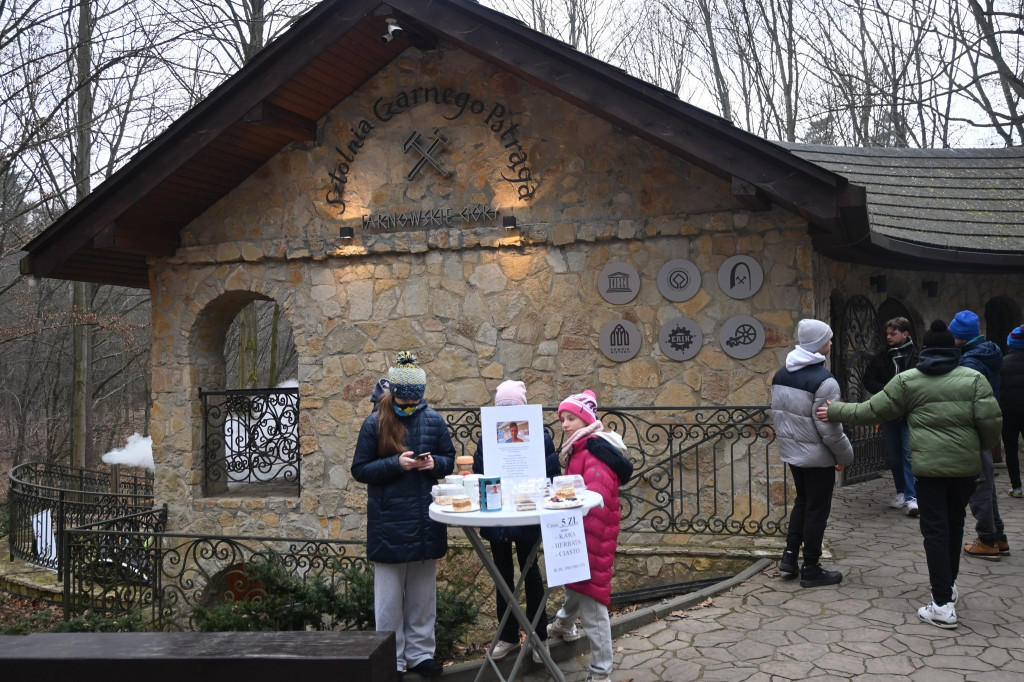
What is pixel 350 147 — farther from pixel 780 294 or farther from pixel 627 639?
pixel 627 639

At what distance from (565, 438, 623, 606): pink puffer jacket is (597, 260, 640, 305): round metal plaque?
3.63m

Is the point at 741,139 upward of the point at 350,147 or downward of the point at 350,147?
downward

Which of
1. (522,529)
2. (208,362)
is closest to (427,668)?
(522,529)

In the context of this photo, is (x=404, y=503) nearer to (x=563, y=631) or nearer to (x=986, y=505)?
(x=563, y=631)

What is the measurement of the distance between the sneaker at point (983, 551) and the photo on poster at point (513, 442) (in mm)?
3805

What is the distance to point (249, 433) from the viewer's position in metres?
8.95

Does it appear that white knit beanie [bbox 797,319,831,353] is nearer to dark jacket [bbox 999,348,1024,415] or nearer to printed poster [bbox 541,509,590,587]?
printed poster [bbox 541,509,590,587]

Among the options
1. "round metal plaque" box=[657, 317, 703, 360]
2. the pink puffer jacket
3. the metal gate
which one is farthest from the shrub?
the metal gate

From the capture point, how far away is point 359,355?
8.59 m

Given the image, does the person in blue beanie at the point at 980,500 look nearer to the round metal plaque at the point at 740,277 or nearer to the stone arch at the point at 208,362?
the round metal plaque at the point at 740,277

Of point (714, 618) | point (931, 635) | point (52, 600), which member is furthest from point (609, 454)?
point (52, 600)

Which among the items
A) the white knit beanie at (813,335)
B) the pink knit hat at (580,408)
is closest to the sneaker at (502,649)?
the pink knit hat at (580,408)

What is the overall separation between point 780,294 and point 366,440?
4.29 metres

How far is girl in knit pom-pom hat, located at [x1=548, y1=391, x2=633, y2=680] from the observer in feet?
13.8
